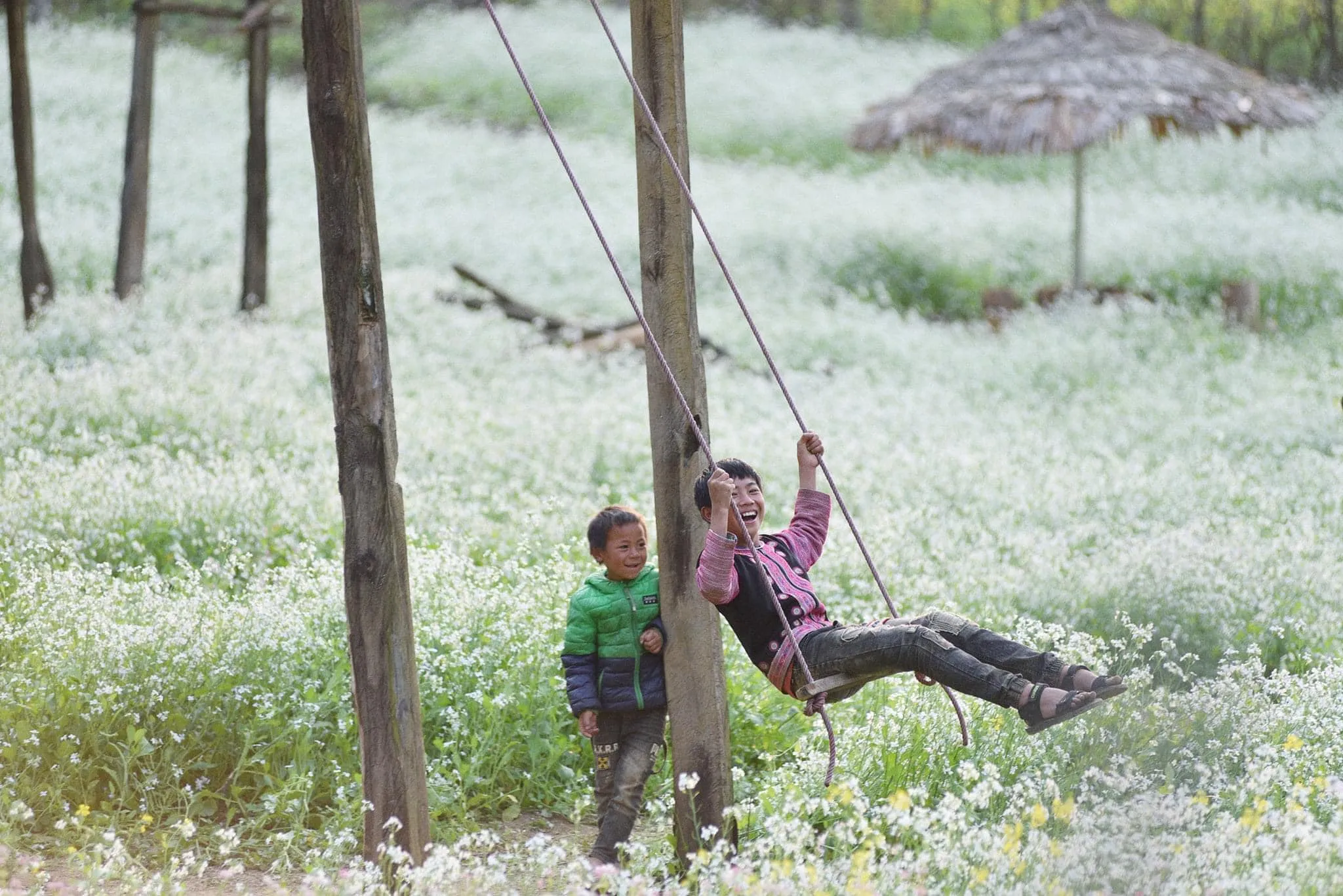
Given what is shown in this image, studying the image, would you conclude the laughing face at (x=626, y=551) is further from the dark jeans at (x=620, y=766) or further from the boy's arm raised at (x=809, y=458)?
the boy's arm raised at (x=809, y=458)

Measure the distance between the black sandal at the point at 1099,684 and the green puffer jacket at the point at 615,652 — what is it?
139cm

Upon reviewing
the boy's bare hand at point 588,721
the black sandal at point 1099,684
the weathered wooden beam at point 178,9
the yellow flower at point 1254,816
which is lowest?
the boy's bare hand at point 588,721

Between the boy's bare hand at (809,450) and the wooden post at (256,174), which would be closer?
the boy's bare hand at (809,450)

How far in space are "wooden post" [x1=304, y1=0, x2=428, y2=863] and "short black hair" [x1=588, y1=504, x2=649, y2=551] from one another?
70cm

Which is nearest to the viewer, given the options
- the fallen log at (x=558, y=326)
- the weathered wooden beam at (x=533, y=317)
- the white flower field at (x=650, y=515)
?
the white flower field at (x=650, y=515)

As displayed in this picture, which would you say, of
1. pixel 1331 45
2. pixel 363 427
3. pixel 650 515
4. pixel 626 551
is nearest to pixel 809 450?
pixel 626 551

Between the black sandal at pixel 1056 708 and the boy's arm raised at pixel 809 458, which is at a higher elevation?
the boy's arm raised at pixel 809 458

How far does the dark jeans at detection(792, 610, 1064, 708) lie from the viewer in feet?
14.8

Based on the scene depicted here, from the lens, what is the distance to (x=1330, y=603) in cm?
731

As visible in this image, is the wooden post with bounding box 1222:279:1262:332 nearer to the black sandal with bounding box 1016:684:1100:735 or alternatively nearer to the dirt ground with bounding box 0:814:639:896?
the dirt ground with bounding box 0:814:639:896

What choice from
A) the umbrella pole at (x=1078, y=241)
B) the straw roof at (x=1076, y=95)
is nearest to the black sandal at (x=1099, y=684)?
the straw roof at (x=1076, y=95)

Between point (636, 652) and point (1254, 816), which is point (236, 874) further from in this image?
point (1254, 816)

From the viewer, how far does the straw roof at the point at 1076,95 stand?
1641 cm

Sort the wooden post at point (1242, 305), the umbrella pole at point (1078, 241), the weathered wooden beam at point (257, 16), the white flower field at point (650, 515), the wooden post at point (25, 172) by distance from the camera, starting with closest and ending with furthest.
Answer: the white flower field at point (650, 515) < the wooden post at point (25, 172) < the weathered wooden beam at point (257, 16) < the wooden post at point (1242, 305) < the umbrella pole at point (1078, 241)
